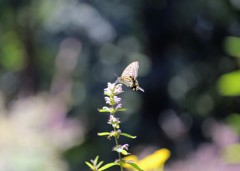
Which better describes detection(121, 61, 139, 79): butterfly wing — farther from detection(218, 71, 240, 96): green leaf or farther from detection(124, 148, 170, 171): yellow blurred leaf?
detection(218, 71, 240, 96): green leaf

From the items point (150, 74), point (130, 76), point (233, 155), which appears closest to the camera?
point (130, 76)

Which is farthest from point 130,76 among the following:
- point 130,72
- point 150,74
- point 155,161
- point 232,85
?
point 150,74

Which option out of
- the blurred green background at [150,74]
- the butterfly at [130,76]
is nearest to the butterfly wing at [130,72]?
the butterfly at [130,76]

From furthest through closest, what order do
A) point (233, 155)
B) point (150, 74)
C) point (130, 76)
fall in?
point (150, 74) < point (233, 155) < point (130, 76)

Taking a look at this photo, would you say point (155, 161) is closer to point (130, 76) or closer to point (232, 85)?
point (130, 76)

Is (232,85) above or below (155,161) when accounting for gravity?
above

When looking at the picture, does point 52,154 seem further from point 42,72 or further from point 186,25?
point 42,72

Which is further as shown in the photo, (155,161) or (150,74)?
(150,74)

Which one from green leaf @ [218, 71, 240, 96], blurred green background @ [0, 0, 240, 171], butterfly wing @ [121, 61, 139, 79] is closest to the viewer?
butterfly wing @ [121, 61, 139, 79]

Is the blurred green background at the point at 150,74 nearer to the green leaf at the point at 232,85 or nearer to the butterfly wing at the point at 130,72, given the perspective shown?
the green leaf at the point at 232,85

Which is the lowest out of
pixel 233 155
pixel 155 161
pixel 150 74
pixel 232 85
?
pixel 155 161

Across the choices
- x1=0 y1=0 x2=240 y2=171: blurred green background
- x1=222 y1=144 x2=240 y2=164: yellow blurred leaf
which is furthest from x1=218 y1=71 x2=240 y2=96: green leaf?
x1=0 y1=0 x2=240 y2=171: blurred green background

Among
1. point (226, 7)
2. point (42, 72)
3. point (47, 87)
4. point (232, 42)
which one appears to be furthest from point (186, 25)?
point (232, 42)
